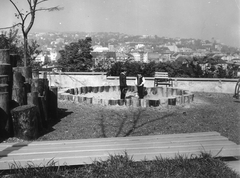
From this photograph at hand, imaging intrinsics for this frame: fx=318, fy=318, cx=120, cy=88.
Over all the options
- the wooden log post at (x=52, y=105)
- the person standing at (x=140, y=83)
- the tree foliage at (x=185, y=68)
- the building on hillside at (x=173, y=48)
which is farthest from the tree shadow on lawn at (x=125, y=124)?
the building on hillside at (x=173, y=48)

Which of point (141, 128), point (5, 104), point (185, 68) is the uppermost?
point (185, 68)

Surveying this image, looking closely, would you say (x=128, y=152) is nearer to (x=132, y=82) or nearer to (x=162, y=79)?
(x=162, y=79)

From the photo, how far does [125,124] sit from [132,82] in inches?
390

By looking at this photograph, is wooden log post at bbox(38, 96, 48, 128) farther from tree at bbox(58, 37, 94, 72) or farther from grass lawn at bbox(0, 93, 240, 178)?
tree at bbox(58, 37, 94, 72)

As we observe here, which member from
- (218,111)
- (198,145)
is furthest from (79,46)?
(198,145)

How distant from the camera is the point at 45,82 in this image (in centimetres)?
792

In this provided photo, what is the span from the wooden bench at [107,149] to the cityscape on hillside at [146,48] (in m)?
12.3

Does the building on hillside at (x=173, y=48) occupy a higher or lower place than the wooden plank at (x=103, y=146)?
higher

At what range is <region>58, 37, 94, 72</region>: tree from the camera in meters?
23.1

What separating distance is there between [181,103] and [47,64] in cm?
1522

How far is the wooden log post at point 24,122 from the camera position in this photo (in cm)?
601

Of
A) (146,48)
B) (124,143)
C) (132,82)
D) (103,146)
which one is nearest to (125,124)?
(124,143)

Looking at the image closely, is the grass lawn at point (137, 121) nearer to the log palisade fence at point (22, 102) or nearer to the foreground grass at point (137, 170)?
the log palisade fence at point (22, 102)

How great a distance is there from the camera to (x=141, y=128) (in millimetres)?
7199
